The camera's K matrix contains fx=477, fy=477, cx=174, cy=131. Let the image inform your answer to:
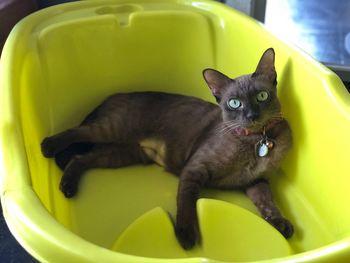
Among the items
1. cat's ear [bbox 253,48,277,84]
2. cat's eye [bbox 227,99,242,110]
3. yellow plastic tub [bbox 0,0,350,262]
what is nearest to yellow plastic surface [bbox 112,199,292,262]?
yellow plastic tub [bbox 0,0,350,262]

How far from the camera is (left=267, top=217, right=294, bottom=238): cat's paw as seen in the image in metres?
1.29

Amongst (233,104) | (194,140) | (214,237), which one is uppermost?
(233,104)

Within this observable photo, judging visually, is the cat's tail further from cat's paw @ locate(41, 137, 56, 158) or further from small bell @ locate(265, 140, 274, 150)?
small bell @ locate(265, 140, 274, 150)

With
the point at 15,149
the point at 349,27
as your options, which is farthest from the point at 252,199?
the point at 349,27

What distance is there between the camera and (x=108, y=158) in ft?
5.04

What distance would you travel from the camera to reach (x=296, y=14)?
281cm

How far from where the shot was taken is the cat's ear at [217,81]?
52.5 inches

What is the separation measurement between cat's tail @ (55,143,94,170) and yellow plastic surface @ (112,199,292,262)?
0.34 m

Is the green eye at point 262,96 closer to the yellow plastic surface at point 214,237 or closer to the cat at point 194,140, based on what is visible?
the cat at point 194,140

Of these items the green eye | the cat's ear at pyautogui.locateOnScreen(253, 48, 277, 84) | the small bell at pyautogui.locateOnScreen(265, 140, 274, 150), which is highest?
the cat's ear at pyautogui.locateOnScreen(253, 48, 277, 84)

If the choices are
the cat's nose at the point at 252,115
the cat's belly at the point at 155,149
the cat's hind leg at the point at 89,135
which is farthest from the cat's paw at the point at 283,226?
the cat's hind leg at the point at 89,135

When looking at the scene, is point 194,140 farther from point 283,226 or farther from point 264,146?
point 283,226

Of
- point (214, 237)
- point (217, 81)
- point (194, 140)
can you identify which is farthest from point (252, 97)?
point (214, 237)

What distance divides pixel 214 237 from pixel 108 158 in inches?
18.2
